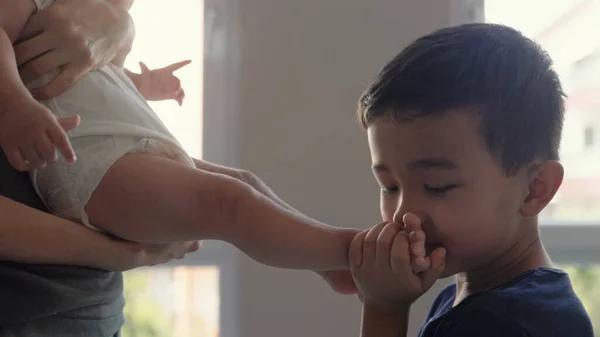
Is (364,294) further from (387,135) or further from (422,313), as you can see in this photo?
(422,313)

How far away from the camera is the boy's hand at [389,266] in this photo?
0.77m

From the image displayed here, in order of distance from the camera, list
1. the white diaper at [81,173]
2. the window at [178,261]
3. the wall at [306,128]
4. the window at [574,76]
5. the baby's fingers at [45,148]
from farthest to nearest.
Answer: the window at [574,76] < the window at [178,261] < the wall at [306,128] < the white diaper at [81,173] < the baby's fingers at [45,148]

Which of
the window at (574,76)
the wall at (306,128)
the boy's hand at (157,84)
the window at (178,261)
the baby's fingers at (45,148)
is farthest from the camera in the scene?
the window at (574,76)

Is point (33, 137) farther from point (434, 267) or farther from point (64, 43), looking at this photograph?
point (434, 267)

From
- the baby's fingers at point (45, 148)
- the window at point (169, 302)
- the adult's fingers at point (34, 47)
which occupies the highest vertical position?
the adult's fingers at point (34, 47)

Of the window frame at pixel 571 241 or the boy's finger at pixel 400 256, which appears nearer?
the boy's finger at pixel 400 256

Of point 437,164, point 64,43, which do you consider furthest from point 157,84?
point 437,164

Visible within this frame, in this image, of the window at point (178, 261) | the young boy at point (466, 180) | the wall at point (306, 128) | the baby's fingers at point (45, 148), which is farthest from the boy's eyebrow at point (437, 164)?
the window at point (178, 261)

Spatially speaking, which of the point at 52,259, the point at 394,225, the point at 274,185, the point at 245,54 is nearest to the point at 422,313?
the point at 274,185

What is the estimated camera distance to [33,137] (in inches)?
27.8

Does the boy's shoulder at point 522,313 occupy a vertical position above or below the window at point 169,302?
above

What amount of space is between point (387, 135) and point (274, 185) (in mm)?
711

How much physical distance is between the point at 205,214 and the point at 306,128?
750 mm

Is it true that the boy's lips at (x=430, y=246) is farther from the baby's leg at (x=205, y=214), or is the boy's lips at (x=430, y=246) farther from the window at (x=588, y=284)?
the window at (x=588, y=284)
